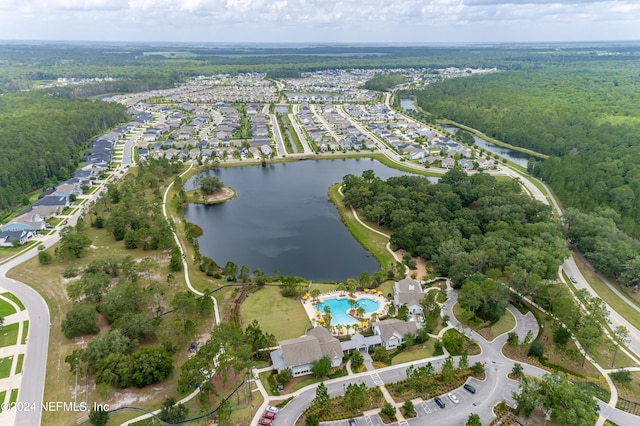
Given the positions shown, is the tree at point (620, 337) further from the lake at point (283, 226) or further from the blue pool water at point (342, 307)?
the lake at point (283, 226)

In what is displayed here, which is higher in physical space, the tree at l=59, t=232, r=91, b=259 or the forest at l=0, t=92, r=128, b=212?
the forest at l=0, t=92, r=128, b=212

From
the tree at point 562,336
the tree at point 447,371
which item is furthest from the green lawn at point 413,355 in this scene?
the tree at point 562,336

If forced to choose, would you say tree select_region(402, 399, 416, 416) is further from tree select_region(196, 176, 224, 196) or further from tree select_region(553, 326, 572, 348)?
tree select_region(196, 176, 224, 196)

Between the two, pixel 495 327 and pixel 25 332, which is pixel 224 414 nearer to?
pixel 25 332

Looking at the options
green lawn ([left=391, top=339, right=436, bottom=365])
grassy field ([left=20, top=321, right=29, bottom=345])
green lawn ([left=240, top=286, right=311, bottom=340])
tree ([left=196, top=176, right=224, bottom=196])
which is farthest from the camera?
tree ([left=196, top=176, right=224, bottom=196])

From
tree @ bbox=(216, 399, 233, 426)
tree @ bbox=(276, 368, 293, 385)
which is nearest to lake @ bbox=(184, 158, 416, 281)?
tree @ bbox=(276, 368, 293, 385)
